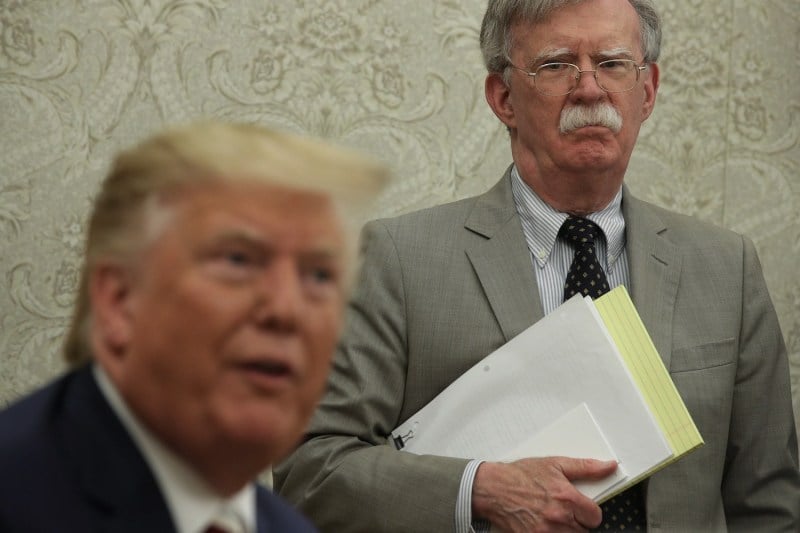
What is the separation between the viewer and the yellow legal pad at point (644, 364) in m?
1.86

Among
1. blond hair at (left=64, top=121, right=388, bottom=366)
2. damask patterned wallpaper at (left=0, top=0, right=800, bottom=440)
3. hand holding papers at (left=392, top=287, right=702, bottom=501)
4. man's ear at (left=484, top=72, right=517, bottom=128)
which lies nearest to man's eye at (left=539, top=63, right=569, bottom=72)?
man's ear at (left=484, top=72, right=517, bottom=128)

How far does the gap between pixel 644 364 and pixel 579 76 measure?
0.57 meters

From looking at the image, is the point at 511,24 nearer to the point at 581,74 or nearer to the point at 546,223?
the point at 581,74

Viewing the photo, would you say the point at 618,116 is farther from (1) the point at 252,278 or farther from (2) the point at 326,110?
(1) the point at 252,278

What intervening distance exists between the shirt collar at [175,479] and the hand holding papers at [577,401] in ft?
3.31

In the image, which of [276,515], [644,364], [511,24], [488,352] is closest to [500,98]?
[511,24]

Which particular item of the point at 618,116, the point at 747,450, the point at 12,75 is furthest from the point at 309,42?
the point at 747,450

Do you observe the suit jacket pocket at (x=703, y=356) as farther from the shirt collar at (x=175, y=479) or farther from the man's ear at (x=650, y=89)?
the shirt collar at (x=175, y=479)

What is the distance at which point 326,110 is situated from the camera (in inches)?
112

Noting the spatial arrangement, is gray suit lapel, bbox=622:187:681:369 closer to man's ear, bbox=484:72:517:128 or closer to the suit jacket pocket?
the suit jacket pocket

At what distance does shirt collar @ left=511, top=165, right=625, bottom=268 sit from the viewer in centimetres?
220

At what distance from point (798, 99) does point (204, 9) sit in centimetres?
155

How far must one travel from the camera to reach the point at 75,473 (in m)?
0.95

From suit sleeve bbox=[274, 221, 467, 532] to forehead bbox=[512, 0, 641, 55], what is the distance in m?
0.46
